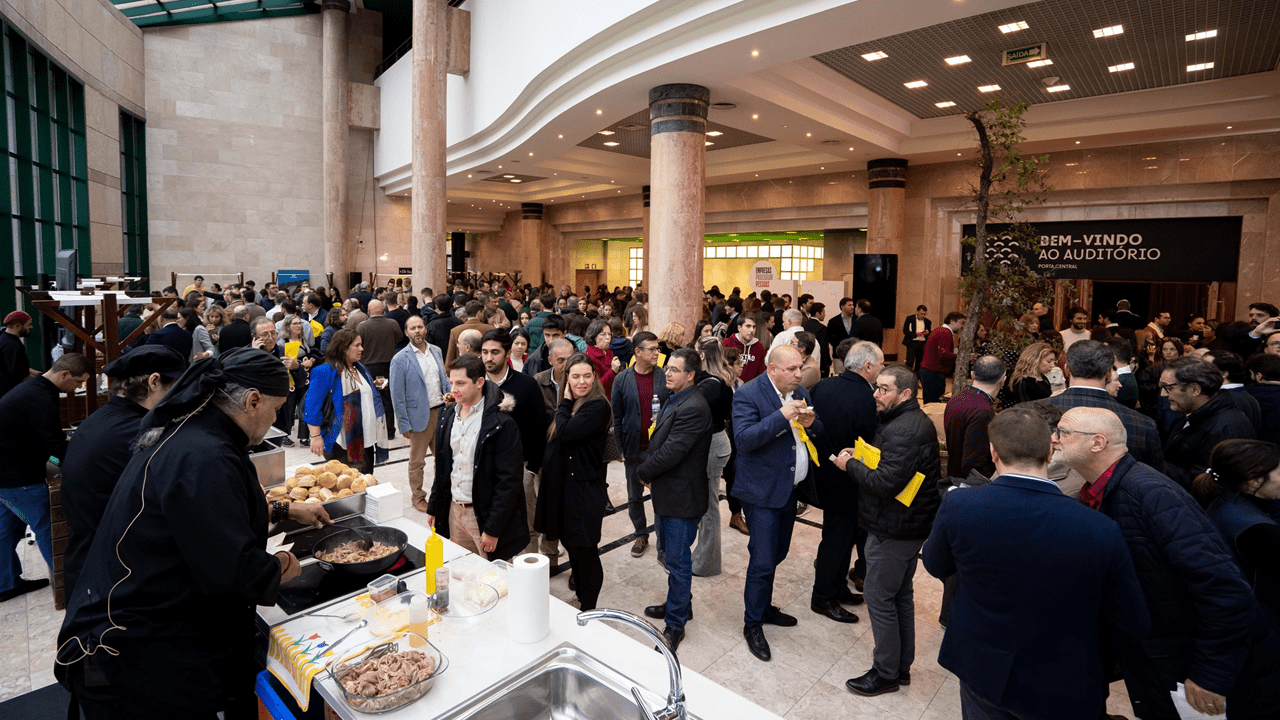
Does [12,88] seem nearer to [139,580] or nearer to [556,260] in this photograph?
[139,580]

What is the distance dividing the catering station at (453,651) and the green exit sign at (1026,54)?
922cm

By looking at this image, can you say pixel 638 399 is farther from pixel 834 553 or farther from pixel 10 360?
pixel 10 360

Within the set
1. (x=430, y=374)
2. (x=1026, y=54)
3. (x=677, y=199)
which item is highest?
(x=1026, y=54)

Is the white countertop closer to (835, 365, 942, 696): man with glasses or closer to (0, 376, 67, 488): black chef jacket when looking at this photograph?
(835, 365, 942, 696): man with glasses

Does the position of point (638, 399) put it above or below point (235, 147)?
below

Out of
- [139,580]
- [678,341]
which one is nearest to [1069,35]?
[678,341]

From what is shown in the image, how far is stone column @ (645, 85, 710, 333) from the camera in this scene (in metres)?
8.59

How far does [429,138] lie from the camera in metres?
13.5

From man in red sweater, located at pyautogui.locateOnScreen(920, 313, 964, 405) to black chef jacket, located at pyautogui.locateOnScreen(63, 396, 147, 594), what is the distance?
8.17 metres

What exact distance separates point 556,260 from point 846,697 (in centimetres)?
2243

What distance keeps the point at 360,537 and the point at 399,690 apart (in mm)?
1160

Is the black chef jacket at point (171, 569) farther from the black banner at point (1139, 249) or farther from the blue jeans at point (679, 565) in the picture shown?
the black banner at point (1139, 249)

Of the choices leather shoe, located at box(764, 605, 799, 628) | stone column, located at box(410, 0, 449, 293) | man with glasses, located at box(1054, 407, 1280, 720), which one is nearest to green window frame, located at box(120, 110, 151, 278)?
stone column, located at box(410, 0, 449, 293)

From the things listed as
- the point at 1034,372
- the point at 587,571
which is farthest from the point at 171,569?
the point at 1034,372
